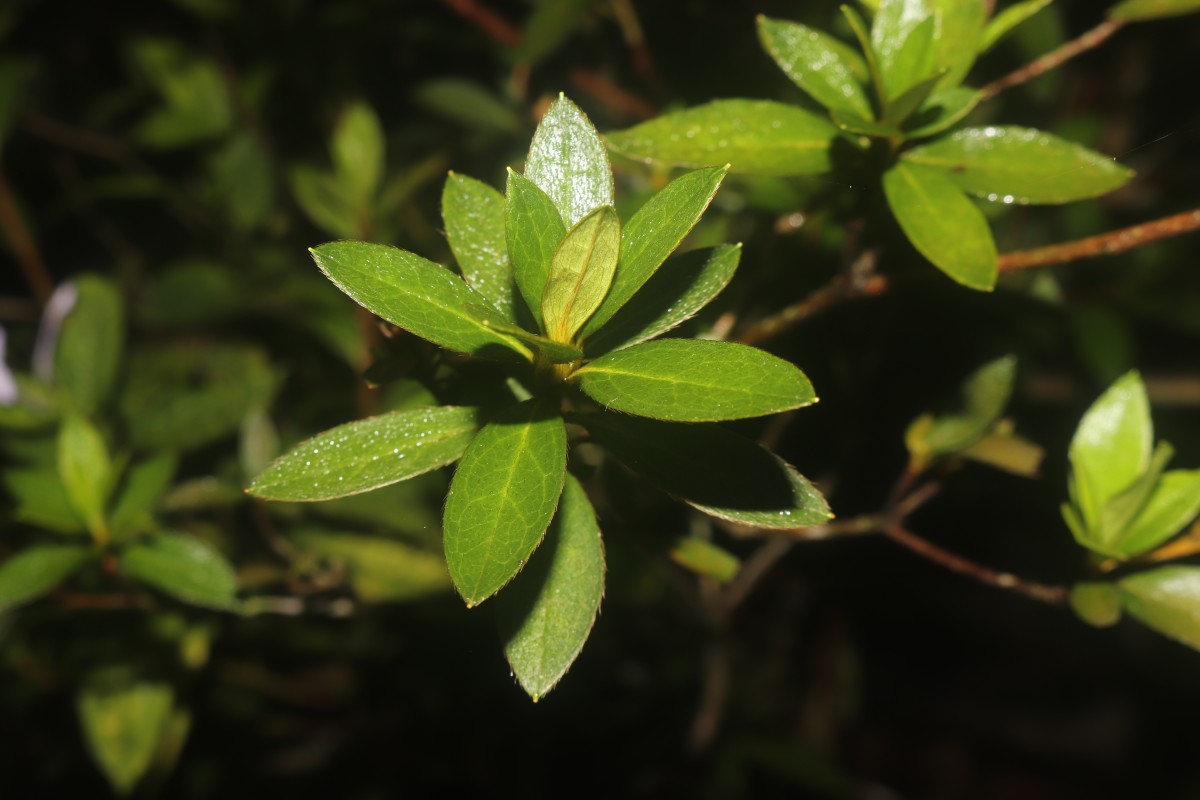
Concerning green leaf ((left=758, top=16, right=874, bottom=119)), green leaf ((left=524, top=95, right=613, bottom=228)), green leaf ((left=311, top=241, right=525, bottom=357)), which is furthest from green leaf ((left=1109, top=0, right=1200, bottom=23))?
green leaf ((left=311, top=241, right=525, bottom=357))

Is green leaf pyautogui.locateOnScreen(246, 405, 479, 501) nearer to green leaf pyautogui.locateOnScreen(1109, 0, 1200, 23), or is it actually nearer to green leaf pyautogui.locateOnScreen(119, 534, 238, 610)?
green leaf pyautogui.locateOnScreen(119, 534, 238, 610)

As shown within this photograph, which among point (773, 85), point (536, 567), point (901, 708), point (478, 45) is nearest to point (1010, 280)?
point (773, 85)

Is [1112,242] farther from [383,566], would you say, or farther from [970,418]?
[383,566]

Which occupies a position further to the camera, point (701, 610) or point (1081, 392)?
point (1081, 392)

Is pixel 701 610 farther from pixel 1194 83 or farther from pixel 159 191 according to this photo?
pixel 1194 83

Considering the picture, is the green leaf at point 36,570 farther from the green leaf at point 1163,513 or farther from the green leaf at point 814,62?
the green leaf at point 1163,513
